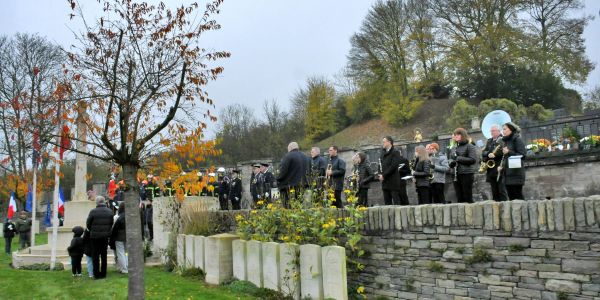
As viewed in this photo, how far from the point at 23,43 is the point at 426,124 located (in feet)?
87.7

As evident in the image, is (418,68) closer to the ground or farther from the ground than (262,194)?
farther from the ground

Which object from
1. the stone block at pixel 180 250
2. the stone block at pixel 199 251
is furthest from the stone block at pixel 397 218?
the stone block at pixel 180 250

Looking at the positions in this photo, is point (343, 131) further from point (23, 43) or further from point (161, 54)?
point (161, 54)

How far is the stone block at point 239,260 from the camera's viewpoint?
10055 millimetres

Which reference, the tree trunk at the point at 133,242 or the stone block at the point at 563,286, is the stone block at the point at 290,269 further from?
the stone block at the point at 563,286

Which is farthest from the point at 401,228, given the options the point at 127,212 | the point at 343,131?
the point at 343,131

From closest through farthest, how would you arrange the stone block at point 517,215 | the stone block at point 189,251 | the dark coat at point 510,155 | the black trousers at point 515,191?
the stone block at point 517,215
the dark coat at point 510,155
the black trousers at point 515,191
the stone block at point 189,251

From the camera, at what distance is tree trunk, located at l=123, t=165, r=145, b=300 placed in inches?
253

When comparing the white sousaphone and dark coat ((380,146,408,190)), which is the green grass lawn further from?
the white sousaphone

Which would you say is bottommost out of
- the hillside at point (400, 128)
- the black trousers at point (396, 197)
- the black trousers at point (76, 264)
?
the black trousers at point (76, 264)

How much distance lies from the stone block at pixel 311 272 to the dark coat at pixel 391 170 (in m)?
2.45

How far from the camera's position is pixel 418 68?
43031 millimetres

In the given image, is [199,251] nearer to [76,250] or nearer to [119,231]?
[119,231]

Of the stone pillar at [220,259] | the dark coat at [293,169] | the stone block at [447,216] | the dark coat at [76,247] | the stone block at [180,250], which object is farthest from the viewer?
the stone block at [180,250]
